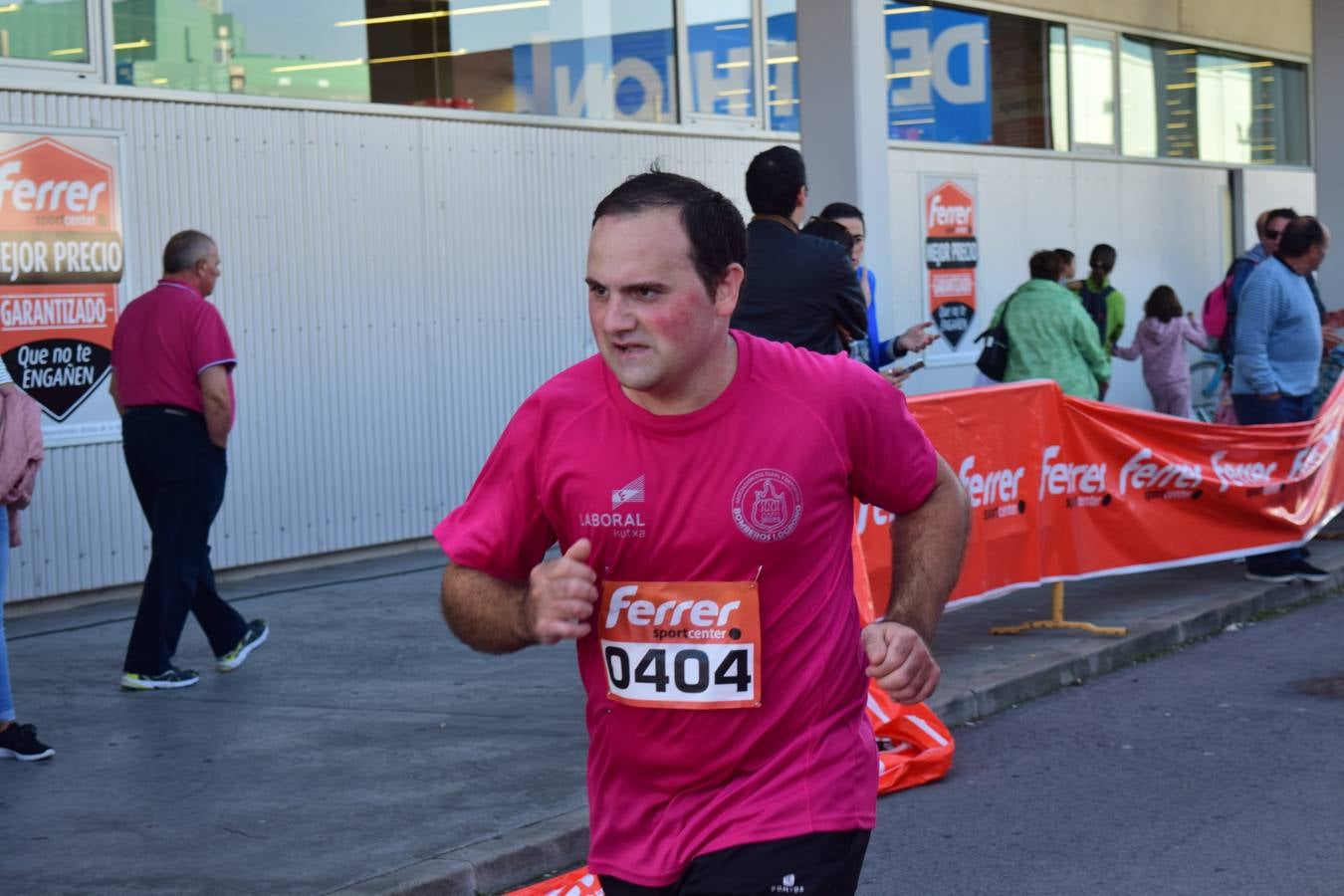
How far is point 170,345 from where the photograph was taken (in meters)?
8.76

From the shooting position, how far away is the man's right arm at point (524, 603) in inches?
120

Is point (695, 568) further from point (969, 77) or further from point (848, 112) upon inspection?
point (969, 77)

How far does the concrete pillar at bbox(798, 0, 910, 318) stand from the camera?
13.2 meters

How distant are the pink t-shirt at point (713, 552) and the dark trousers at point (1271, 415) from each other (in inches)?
342

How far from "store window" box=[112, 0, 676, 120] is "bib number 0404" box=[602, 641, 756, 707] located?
9.12 meters

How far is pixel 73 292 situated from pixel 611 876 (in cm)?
868

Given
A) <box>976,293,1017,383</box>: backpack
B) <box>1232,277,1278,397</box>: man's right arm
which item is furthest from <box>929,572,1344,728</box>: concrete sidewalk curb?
<box>976,293,1017,383</box>: backpack

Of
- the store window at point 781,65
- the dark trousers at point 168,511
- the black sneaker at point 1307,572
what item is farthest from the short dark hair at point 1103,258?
the dark trousers at point 168,511

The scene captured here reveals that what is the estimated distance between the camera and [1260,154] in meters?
25.0

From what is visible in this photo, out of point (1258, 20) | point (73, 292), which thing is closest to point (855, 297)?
point (73, 292)

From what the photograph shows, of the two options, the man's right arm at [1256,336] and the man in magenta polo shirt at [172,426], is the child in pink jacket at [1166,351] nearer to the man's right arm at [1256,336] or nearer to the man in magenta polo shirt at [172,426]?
the man's right arm at [1256,336]

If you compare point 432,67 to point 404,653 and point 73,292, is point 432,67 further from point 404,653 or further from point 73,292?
point 404,653

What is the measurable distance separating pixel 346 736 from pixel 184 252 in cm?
250

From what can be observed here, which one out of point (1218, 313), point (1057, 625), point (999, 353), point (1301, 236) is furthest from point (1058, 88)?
point (1057, 625)
